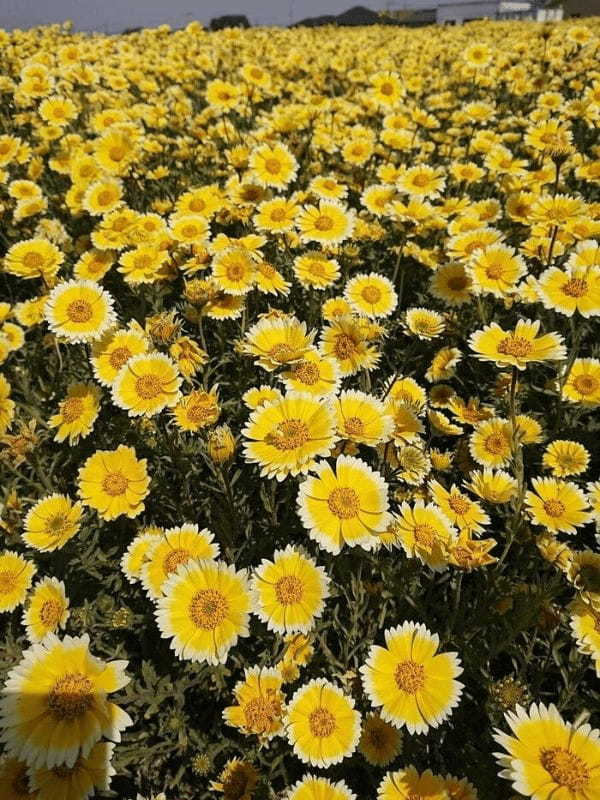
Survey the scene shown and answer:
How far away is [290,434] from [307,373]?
1.03ft

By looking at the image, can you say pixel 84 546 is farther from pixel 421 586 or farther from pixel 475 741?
pixel 475 741

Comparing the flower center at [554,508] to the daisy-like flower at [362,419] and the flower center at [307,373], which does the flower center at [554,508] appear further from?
the flower center at [307,373]

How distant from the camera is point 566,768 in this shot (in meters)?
1.23

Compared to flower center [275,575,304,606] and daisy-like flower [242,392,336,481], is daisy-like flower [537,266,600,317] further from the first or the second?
flower center [275,575,304,606]

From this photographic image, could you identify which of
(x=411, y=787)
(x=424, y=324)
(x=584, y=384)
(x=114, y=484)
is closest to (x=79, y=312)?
(x=114, y=484)

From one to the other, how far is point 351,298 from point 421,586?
1.46 m

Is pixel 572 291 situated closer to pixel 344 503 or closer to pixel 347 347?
pixel 347 347

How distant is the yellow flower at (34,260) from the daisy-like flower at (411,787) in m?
2.77

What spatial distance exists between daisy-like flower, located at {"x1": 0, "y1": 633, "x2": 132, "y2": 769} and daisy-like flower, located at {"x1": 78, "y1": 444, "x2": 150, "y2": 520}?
658mm

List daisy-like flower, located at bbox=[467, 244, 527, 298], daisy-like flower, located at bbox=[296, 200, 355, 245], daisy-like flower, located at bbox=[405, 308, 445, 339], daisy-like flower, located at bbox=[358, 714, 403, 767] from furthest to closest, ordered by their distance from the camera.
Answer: daisy-like flower, located at bbox=[296, 200, 355, 245], daisy-like flower, located at bbox=[405, 308, 445, 339], daisy-like flower, located at bbox=[467, 244, 527, 298], daisy-like flower, located at bbox=[358, 714, 403, 767]

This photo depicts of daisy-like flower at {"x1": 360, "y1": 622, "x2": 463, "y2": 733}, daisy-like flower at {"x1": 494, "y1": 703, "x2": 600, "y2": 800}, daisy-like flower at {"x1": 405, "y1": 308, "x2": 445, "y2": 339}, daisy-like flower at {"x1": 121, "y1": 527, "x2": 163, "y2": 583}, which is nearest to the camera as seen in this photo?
daisy-like flower at {"x1": 494, "y1": 703, "x2": 600, "y2": 800}

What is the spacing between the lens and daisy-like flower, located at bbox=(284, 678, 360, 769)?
60.9 inches

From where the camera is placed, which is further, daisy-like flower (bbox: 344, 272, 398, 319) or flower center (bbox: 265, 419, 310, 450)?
daisy-like flower (bbox: 344, 272, 398, 319)

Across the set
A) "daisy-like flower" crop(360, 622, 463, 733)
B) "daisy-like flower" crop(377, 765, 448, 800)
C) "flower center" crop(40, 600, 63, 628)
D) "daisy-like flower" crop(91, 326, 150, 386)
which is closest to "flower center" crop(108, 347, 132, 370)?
"daisy-like flower" crop(91, 326, 150, 386)
